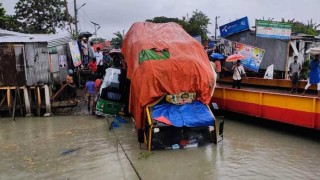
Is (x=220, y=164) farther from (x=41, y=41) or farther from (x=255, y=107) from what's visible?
(x=41, y=41)

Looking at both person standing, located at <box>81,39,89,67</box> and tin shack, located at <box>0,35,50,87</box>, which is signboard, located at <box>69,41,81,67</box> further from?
tin shack, located at <box>0,35,50,87</box>

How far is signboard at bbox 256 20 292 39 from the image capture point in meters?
18.2

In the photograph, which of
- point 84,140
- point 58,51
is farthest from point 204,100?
point 58,51

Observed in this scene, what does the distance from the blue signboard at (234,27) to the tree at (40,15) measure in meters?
19.6

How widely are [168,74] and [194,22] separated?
141 feet

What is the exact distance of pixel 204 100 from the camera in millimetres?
9820

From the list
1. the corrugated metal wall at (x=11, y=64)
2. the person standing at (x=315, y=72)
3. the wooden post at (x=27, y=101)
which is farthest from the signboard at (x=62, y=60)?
the person standing at (x=315, y=72)

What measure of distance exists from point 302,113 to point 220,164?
3.27 m

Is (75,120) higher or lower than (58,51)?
lower

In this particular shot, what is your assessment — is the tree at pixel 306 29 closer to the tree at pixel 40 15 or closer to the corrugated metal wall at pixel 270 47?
the corrugated metal wall at pixel 270 47

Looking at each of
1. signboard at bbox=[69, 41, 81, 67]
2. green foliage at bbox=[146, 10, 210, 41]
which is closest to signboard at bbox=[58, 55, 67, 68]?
signboard at bbox=[69, 41, 81, 67]

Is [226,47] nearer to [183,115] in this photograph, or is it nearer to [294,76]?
[294,76]

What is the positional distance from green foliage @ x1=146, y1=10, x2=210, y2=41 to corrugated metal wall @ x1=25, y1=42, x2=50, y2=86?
32.6 m

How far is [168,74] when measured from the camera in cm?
959
